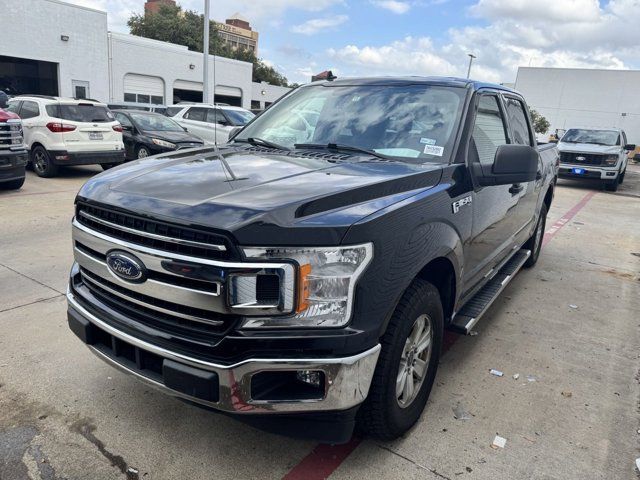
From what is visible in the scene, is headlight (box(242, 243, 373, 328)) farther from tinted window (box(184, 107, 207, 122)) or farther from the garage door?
the garage door

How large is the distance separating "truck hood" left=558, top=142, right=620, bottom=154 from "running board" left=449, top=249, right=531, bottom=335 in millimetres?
11248

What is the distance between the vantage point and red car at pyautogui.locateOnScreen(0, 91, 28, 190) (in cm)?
830

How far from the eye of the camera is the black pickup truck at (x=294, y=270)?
199 cm

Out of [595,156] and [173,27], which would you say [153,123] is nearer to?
[595,156]

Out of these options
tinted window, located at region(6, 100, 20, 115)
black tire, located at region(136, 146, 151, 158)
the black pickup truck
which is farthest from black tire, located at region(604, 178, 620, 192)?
tinted window, located at region(6, 100, 20, 115)

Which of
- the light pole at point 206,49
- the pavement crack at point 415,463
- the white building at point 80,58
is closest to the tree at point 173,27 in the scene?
the white building at point 80,58

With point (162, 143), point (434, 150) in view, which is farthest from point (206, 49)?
point (434, 150)

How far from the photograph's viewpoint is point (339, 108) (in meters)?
3.59

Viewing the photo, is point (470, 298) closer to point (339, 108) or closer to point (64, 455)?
point (339, 108)

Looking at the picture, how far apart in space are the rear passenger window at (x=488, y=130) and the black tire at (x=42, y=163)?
981cm

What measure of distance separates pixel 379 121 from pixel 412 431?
1.94m

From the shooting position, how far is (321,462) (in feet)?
8.30

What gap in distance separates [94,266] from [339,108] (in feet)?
6.51

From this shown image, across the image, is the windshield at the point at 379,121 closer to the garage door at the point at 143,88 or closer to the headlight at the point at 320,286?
the headlight at the point at 320,286
